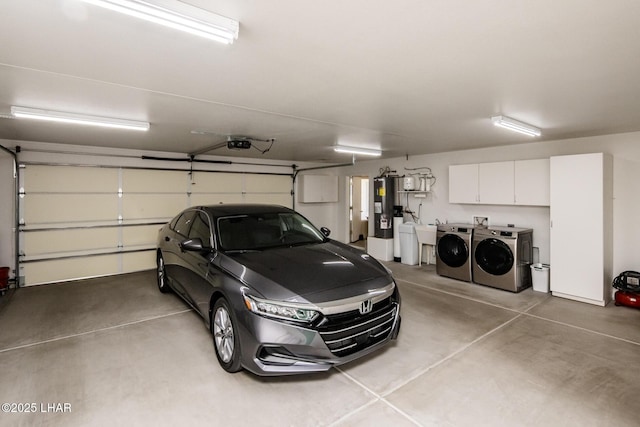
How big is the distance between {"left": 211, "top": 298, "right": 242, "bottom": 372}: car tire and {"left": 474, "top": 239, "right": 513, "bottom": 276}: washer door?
4425mm

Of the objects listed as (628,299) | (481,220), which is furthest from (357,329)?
(481,220)

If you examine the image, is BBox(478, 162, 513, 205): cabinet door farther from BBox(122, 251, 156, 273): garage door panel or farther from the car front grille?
BBox(122, 251, 156, 273): garage door panel

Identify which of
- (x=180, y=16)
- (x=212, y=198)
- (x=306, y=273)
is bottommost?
(x=306, y=273)

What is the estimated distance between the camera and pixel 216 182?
7.29 meters

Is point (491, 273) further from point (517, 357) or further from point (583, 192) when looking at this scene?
point (517, 357)

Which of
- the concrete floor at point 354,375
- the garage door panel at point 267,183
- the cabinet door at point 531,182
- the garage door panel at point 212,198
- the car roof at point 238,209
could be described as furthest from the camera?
the garage door panel at point 267,183

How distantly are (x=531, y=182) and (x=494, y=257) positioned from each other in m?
1.40

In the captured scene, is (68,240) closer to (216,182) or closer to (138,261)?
(138,261)

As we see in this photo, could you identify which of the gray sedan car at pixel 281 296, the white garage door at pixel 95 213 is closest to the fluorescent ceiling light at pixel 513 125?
the gray sedan car at pixel 281 296

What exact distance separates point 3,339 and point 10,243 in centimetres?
283

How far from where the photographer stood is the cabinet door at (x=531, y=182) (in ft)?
16.6

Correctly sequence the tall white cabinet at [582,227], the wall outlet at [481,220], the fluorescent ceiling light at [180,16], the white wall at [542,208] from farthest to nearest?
the wall outlet at [481,220] < the white wall at [542,208] < the tall white cabinet at [582,227] < the fluorescent ceiling light at [180,16]

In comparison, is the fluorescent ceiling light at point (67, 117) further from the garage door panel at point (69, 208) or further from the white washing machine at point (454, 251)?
the white washing machine at point (454, 251)

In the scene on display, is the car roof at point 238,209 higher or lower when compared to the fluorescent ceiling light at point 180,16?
lower
